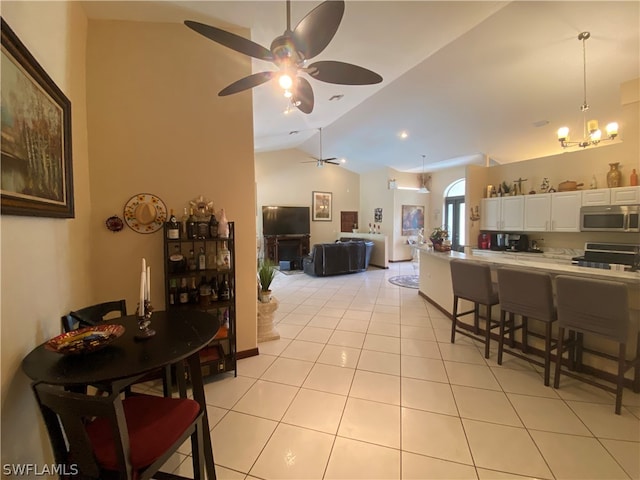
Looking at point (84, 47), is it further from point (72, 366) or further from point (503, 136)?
point (503, 136)

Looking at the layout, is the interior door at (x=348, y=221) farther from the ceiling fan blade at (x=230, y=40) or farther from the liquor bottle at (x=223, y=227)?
the ceiling fan blade at (x=230, y=40)

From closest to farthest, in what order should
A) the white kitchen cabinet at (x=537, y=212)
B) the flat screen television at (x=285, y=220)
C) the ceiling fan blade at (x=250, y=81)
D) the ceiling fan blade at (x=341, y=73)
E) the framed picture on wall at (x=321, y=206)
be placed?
the ceiling fan blade at (x=341, y=73) < the ceiling fan blade at (x=250, y=81) < the white kitchen cabinet at (x=537, y=212) < the flat screen television at (x=285, y=220) < the framed picture on wall at (x=321, y=206)

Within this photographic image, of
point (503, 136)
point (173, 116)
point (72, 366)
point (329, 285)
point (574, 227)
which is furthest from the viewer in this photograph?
point (329, 285)

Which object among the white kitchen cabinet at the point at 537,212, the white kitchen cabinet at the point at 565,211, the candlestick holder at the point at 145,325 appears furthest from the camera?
the white kitchen cabinet at the point at 537,212

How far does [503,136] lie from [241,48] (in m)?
5.41

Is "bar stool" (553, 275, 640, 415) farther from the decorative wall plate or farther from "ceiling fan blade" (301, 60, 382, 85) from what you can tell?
the decorative wall plate

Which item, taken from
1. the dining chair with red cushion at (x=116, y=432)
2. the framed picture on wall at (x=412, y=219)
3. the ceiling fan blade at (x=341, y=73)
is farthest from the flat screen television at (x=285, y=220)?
the dining chair with red cushion at (x=116, y=432)

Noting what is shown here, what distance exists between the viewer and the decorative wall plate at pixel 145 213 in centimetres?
220

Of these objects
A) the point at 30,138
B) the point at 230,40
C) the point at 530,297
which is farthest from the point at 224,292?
the point at 530,297

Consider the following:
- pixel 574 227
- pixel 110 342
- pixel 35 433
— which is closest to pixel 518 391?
pixel 110 342

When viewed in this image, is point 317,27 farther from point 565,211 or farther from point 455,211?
point 455,211

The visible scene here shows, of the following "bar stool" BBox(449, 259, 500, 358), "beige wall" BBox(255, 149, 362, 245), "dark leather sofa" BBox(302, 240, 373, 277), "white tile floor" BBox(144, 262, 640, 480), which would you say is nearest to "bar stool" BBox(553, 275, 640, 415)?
"white tile floor" BBox(144, 262, 640, 480)

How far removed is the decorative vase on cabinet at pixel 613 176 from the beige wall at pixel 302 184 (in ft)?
21.0

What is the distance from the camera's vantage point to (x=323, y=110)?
4738 millimetres
